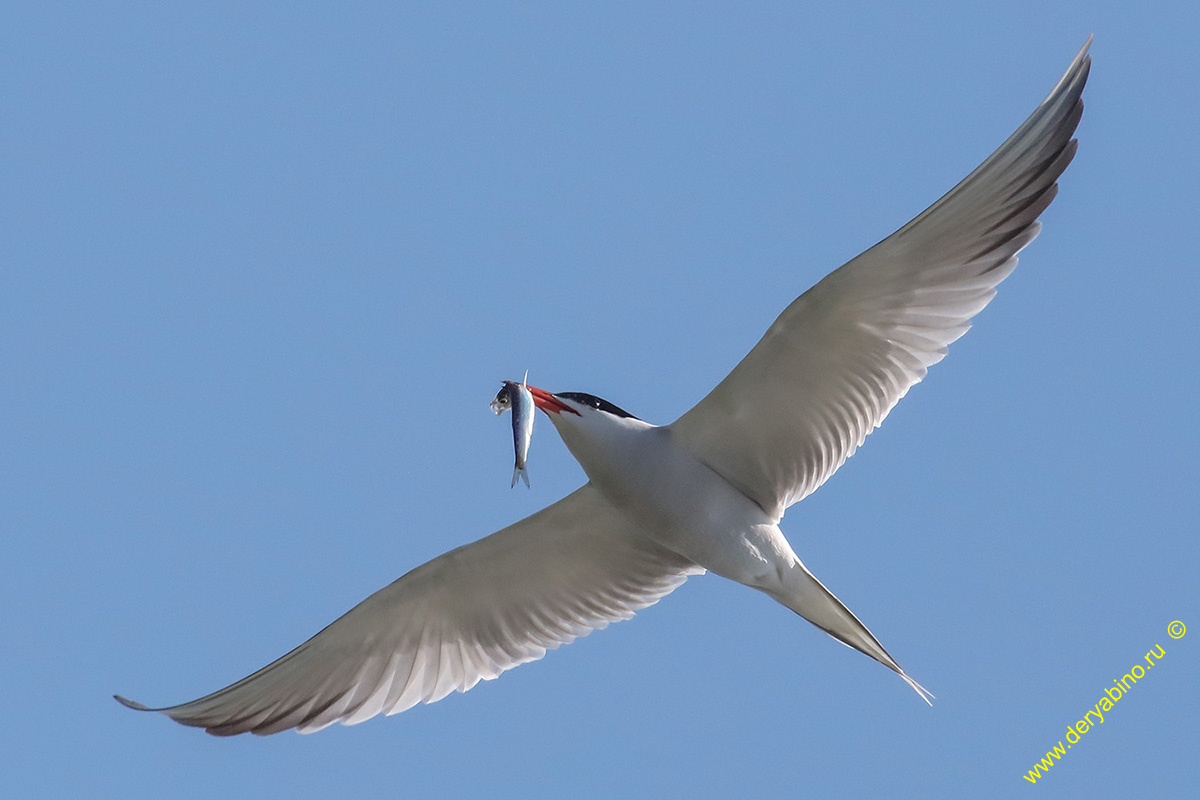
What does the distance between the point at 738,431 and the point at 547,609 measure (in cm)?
159

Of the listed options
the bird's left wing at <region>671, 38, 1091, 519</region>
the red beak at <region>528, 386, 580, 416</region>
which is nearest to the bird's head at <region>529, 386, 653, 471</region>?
the red beak at <region>528, 386, 580, 416</region>

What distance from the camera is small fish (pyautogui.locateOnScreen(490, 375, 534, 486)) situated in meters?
6.63

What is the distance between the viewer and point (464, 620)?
8.27m

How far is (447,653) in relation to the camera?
327 inches

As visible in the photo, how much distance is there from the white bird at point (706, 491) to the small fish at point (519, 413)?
0.90ft

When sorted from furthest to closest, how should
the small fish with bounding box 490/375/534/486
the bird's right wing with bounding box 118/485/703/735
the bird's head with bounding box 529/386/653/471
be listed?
the bird's right wing with bounding box 118/485/703/735 < the bird's head with bounding box 529/386/653/471 < the small fish with bounding box 490/375/534/486

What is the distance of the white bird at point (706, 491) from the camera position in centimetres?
706

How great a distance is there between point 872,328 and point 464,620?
9.28 feet

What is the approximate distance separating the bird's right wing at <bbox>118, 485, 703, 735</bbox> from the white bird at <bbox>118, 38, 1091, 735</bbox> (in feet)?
0.03

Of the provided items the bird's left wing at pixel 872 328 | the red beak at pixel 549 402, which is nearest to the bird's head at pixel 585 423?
the red beak at pixel 549 402

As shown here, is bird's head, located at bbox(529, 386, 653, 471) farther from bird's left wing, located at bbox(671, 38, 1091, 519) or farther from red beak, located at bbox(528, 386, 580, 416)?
bird's left wing, located at bbox(671, 38, 1091, 519)

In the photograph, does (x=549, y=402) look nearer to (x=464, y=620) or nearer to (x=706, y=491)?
(x=706, y=491)

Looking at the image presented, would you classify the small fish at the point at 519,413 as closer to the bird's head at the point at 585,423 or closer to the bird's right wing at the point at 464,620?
the bird's head at the point at 585,423

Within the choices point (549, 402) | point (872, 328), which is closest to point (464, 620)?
point (549, 402)
